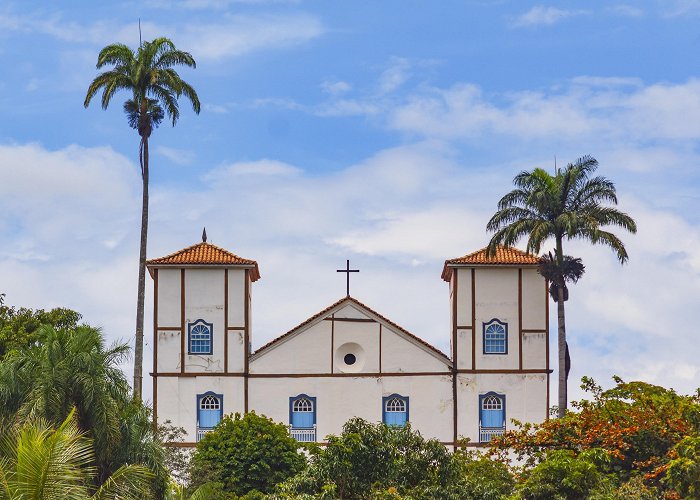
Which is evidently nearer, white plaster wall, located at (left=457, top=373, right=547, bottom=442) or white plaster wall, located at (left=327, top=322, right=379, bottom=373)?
white plaster wall, located at (left=457, top=373, right=547, bottom=442)

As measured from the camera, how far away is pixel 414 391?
54.3m

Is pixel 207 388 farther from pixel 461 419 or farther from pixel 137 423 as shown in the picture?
pixel 137 423

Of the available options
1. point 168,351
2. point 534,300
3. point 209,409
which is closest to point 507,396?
point 534,300

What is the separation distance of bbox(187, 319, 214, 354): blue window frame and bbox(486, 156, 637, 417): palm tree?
33.1ft

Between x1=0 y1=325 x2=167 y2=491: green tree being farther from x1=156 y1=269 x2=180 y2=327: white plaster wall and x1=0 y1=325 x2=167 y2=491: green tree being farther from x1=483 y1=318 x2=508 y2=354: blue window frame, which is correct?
x1=483 y1=318 x2=508 y2=354: blue window frame

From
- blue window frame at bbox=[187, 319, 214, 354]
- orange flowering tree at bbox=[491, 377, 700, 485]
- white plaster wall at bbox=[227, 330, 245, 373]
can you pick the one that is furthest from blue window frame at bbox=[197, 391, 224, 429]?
orange flowering tree at bbox=[491, 377, 700, 485]

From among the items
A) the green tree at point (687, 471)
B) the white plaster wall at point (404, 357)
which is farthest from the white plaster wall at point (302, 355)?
the green tree at point (687, 471)

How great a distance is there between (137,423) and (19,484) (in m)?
12.9

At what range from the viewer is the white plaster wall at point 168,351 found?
177 feet

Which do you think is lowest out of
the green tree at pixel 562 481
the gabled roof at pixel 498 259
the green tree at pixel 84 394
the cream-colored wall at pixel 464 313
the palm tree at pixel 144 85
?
the green tree at pixel 562 481

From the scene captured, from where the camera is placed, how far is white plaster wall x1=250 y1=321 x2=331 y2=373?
54.4 metres

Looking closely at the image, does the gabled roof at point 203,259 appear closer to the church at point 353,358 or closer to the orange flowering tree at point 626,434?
the church at point 353,358

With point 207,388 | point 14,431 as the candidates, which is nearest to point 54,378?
point 14,431

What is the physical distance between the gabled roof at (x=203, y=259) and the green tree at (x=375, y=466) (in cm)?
2396
